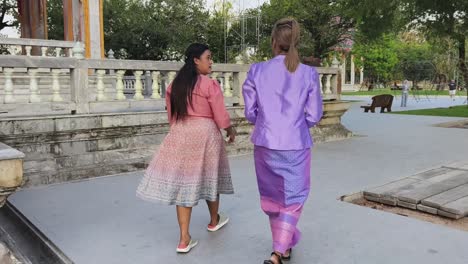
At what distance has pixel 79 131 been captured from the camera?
19.7 feet

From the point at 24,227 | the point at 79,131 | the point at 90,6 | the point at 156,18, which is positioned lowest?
the point at 24,227

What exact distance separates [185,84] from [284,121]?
0.87m

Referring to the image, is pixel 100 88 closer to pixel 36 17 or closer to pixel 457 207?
pixel 457 207

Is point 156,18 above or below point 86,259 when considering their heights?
above

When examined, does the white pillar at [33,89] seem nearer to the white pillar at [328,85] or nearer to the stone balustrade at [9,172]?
the stone balustrade at [9,172]

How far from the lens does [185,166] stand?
3.41 metres

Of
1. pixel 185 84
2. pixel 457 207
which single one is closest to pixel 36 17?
pixel 185 84

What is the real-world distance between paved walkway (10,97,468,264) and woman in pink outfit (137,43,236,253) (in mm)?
441

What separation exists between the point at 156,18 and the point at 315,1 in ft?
27.8

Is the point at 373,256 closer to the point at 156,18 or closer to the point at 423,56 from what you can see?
the point at 156,18

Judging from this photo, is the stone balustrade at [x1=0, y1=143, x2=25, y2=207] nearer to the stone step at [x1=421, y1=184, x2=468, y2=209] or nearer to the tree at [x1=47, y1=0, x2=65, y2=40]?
the stone step at [x1=421, y1=184, x2=468, y2=209]

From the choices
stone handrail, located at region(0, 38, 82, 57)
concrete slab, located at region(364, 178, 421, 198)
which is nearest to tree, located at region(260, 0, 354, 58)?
stone handrail, located at region(0, 38, 82, 57)

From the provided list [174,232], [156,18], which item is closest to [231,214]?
[174,232]

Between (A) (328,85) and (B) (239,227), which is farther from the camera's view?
(A) (328,85)
